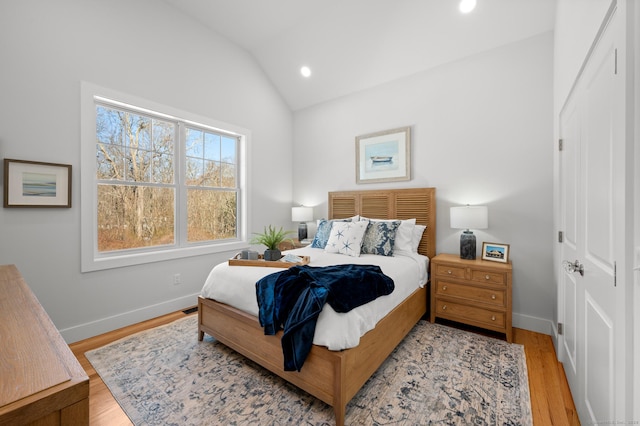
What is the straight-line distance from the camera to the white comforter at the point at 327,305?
5.19 feet

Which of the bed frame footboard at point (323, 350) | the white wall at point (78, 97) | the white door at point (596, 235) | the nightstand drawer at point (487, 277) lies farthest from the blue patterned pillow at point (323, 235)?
the white door at point (596, 235)

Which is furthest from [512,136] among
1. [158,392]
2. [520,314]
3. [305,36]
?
[158,392]

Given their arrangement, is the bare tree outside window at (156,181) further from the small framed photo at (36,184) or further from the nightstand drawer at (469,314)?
the nightstand drawer at (469,314)

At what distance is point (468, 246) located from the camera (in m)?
2.81

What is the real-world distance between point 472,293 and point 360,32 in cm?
322

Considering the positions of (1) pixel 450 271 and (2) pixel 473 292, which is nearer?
(2) pixel 473 292

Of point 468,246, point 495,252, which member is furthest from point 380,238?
point 495,252

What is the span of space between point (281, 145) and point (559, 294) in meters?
3.98

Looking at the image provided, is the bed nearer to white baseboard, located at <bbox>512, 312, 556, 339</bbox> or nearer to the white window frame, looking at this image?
white baseboard, located at <bbox>512, 312, 556, 339</bbox>

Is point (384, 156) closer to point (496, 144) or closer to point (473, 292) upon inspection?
point (496, 144)

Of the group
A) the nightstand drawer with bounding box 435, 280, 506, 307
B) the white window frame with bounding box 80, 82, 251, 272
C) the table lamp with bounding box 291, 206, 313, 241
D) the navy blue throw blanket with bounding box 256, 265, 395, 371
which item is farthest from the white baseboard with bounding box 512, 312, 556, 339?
the white window frame with bounding box 80, 82, 251, 272

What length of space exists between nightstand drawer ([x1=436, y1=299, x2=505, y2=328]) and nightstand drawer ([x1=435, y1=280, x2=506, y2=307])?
9 cm

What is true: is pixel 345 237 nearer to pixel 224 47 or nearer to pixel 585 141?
pixel 585 141

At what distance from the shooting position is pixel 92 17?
2570 millimetres
